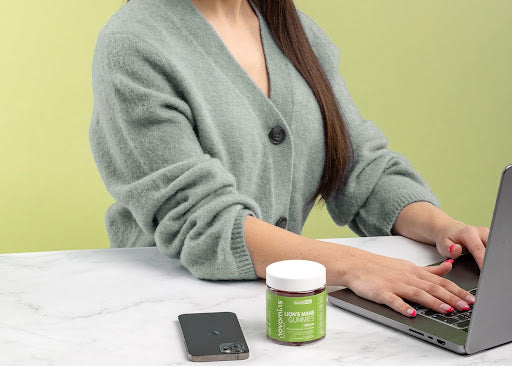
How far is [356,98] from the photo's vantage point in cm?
271

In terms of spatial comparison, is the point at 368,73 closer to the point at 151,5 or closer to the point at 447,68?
the point at 447,68

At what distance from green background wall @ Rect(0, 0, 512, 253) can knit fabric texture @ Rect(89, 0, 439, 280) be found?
3.52 feet

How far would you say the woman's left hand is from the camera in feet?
4.01

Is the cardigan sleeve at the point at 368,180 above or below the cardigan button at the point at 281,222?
above

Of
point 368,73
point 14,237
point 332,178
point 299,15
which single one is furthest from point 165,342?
point 368,73

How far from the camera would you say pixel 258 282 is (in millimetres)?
1139

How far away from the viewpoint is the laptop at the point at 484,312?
2.65ft

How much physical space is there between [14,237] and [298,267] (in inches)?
70.7

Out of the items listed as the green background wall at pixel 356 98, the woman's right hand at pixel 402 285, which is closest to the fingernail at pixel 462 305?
the woman's right hand at pixel 402 285

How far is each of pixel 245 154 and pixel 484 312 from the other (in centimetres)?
61

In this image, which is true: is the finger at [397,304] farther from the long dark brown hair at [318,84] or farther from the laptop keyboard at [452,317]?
Result: the long dark brown hair at [318,84]

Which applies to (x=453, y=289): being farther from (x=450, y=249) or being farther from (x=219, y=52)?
(x=219, y=52)

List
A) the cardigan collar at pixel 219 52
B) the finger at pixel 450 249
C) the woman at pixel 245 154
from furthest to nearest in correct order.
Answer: the cardigan collar at pixel 219 52
the finger at pixel 450 249
the woman at pixel 245 154

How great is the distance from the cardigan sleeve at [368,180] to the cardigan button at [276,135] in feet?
0.63
